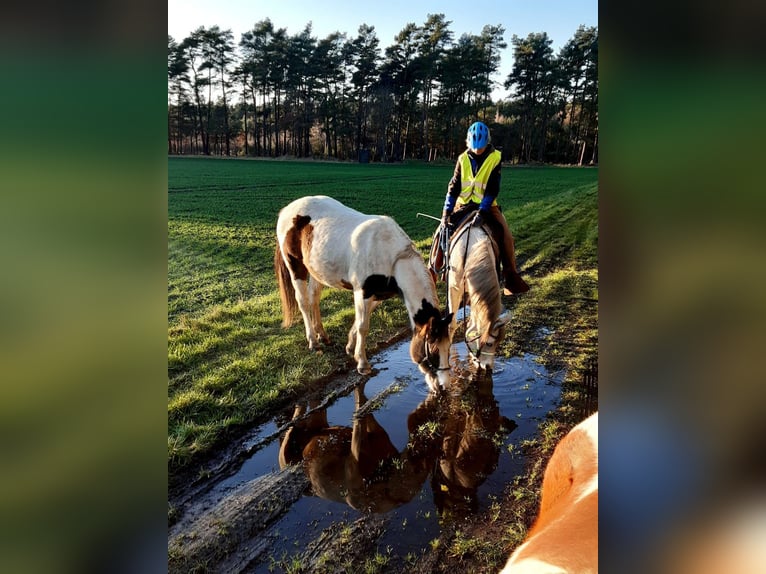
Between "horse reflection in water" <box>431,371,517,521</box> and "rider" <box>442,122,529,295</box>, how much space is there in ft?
3.06

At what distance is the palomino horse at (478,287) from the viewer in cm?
345

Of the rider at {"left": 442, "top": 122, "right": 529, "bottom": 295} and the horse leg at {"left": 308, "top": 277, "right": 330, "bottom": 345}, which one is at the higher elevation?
the rider at {"left": 442, "top": 122, "right": 529, "bottom": 295}

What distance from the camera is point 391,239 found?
3.69 meters

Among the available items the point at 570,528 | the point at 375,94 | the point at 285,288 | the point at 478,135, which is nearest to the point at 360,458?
the point at 570,528

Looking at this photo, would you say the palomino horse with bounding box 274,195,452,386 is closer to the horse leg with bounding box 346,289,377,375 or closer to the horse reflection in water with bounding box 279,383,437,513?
the horse leg with bounding box 346,289,377,375

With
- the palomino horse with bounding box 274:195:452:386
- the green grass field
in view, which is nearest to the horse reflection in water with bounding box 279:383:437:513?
the green grass field

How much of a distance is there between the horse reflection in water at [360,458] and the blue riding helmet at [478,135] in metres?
1.79

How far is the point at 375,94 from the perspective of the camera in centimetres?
303

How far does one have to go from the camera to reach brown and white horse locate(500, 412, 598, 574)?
4.25 ft

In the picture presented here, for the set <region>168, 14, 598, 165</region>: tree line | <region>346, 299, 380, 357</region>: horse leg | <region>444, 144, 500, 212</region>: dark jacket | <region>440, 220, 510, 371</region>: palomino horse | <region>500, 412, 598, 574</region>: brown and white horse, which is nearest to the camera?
<region>500, 412, 598, 574</region>: brown and white horse
